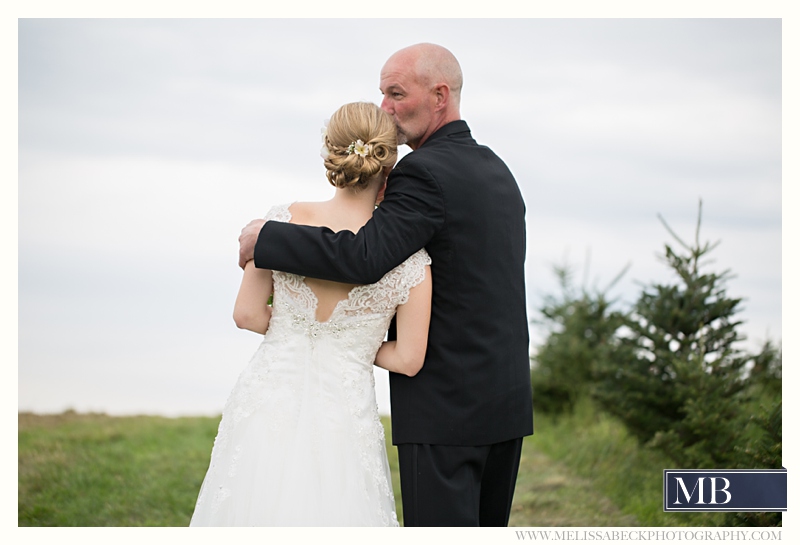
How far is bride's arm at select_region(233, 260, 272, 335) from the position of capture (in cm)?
324

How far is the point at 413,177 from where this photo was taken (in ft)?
10.2

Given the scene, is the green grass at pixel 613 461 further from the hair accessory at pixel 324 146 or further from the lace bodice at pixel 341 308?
the hair accessory at pixel 324 146

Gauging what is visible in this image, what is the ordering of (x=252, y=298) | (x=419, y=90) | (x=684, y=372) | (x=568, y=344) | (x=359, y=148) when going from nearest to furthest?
(x=359, y=148)
(x=252, y=298)
(x=419, y=90)
(x=684, y=372)
(x=568, y=344)

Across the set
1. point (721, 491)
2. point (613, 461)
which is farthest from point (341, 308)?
point (613, 461)

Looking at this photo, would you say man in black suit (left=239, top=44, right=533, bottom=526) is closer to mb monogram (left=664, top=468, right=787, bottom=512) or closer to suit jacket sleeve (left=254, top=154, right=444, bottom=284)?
suit jacket sleeve (left=254, top=154, right=444, bottom=284)

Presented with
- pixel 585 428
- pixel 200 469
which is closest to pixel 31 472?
pixel 200 469

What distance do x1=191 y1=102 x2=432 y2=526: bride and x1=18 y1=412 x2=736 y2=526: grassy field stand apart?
2968mm

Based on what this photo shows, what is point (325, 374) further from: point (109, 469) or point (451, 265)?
point (109, 469)

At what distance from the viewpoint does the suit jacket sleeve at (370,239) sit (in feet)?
9.80

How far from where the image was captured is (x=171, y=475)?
7051 millimetres

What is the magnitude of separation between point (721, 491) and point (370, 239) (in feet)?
7.56

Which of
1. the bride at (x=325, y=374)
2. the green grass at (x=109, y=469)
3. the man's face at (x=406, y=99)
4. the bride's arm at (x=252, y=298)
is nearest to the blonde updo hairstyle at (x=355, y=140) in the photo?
the bride at (x=325, y=374)

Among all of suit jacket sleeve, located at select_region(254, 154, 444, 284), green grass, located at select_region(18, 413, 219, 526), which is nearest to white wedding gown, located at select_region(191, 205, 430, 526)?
suit jacket sleeve, located at select_region(254, 154, 444, 284)

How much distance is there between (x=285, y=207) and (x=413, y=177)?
532mm
